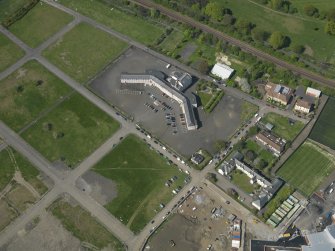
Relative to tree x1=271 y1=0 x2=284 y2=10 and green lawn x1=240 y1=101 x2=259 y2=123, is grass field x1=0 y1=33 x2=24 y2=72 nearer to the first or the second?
green lawn x1=240 y1=101 x2=259 y2=123

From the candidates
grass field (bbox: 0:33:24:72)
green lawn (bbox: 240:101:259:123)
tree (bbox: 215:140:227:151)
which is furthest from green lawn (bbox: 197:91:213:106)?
grass field (bbox: 0:33:24:72)

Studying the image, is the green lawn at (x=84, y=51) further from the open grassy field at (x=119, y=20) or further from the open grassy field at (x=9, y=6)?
the open grassy field at (x=9, y=6)

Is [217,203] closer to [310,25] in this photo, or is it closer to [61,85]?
[61,85]

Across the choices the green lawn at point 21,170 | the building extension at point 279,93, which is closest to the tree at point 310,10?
the building extension at point 279,93

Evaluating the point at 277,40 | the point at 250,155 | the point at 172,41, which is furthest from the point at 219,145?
the point at 172,41

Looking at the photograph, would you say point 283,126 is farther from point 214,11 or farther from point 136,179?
point 214,11
